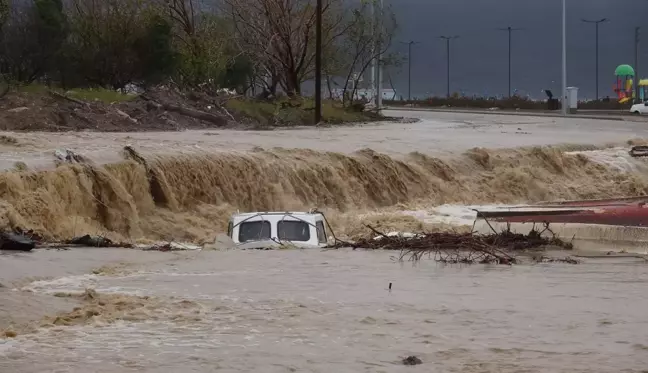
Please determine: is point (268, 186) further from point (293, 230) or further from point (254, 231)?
point (254, 231)

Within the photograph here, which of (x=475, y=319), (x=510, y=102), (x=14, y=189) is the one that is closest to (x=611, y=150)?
(x=14, y=189)

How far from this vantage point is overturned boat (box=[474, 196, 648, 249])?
19.2 meters

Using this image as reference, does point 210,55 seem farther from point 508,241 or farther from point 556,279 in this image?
point 556,279

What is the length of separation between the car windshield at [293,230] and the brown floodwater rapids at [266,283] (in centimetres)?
89

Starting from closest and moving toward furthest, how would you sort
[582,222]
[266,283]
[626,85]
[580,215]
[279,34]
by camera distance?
[266,283] → [582,222] → [580,215] → [279,34] → [626,85]

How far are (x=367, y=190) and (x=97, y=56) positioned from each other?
25.5 m

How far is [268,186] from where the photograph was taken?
87.3 feet

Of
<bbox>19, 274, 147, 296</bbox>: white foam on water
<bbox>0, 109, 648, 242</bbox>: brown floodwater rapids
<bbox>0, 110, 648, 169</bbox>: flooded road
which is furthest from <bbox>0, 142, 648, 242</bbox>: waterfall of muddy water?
<bbox>19, 274, 147, 296</bbox>: white foam on water

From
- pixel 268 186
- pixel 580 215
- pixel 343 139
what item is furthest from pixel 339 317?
pixel 343 139

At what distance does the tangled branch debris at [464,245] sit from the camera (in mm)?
17703

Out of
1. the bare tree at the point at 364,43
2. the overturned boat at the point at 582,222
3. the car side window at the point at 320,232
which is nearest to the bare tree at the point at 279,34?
the bare tree at the point at 364,43

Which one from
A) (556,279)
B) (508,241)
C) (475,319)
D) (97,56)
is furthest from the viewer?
(97,56)

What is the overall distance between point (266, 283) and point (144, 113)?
82.7 feet

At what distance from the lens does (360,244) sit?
19453 millimetres
